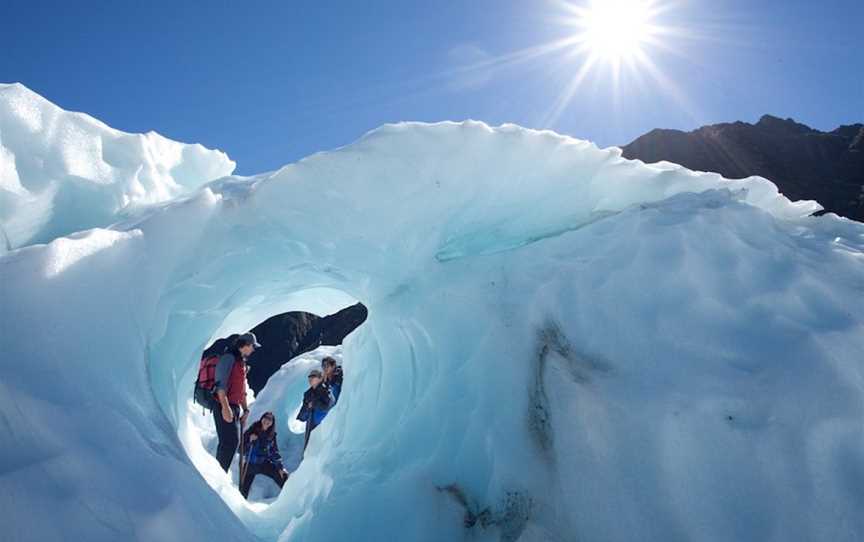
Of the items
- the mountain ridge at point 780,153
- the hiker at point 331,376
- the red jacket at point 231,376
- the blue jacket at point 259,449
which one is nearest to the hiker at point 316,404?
the hiker at point 331,376

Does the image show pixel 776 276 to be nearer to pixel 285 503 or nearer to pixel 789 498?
pixel 789 498

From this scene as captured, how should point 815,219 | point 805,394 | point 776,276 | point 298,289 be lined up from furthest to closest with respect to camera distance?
point 298,289 → point 815,219 → point 776,276 → point 805,394

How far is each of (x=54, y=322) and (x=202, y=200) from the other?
1119mm

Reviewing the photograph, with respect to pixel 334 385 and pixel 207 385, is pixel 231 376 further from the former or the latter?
pixel 334 385

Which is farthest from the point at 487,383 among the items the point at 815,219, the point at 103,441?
the point at 815,219

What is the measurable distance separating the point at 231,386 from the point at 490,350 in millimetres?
3327

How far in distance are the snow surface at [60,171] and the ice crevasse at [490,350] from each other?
77cm

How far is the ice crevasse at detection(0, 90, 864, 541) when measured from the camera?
5.40 feet

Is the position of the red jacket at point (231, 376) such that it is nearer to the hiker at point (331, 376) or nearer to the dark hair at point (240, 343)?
the dark hair at point (240, 343)

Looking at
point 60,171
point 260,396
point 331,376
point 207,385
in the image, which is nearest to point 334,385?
point 331,376

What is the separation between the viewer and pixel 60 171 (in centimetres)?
323

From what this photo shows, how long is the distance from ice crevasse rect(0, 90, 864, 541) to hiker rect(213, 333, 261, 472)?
2.47ft

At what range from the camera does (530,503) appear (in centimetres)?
216

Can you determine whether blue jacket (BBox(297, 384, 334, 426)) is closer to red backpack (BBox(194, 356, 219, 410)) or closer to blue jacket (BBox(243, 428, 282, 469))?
blue jacket (BBox(243, 428, 282, 469))
